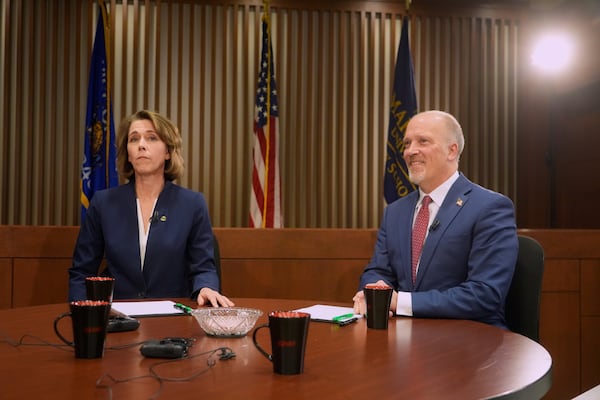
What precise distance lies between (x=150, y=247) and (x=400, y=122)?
2681 mm

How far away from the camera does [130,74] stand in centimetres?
528

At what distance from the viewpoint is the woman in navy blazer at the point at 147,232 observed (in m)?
2.54

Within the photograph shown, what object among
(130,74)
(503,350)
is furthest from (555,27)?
(503,350)

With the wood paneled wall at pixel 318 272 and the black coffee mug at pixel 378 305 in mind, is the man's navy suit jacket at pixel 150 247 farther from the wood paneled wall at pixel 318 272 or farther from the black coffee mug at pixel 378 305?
the black coffee mug at pixel 378 305

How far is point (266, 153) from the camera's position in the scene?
4781 millimetres

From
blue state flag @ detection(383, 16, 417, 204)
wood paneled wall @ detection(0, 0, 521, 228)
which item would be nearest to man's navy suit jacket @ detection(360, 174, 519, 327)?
blue state flag @ detection(383, 16, 417, 204)

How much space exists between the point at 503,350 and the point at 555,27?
4.70 metres

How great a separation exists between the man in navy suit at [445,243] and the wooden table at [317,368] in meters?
0.30

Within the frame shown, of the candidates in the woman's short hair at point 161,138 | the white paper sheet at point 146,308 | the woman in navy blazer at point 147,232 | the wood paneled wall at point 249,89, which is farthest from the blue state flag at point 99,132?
the white paper sheet at point 146,308

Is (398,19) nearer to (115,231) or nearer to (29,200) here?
(29,200)

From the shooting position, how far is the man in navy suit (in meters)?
1.99

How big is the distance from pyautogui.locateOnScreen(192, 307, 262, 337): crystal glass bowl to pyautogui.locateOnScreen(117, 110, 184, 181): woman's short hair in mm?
1354

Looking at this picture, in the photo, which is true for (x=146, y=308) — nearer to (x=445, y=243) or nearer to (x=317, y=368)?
(x=317, y=368)

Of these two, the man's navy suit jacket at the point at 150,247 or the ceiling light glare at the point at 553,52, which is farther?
the ceiling light glare at the point at 553,52
